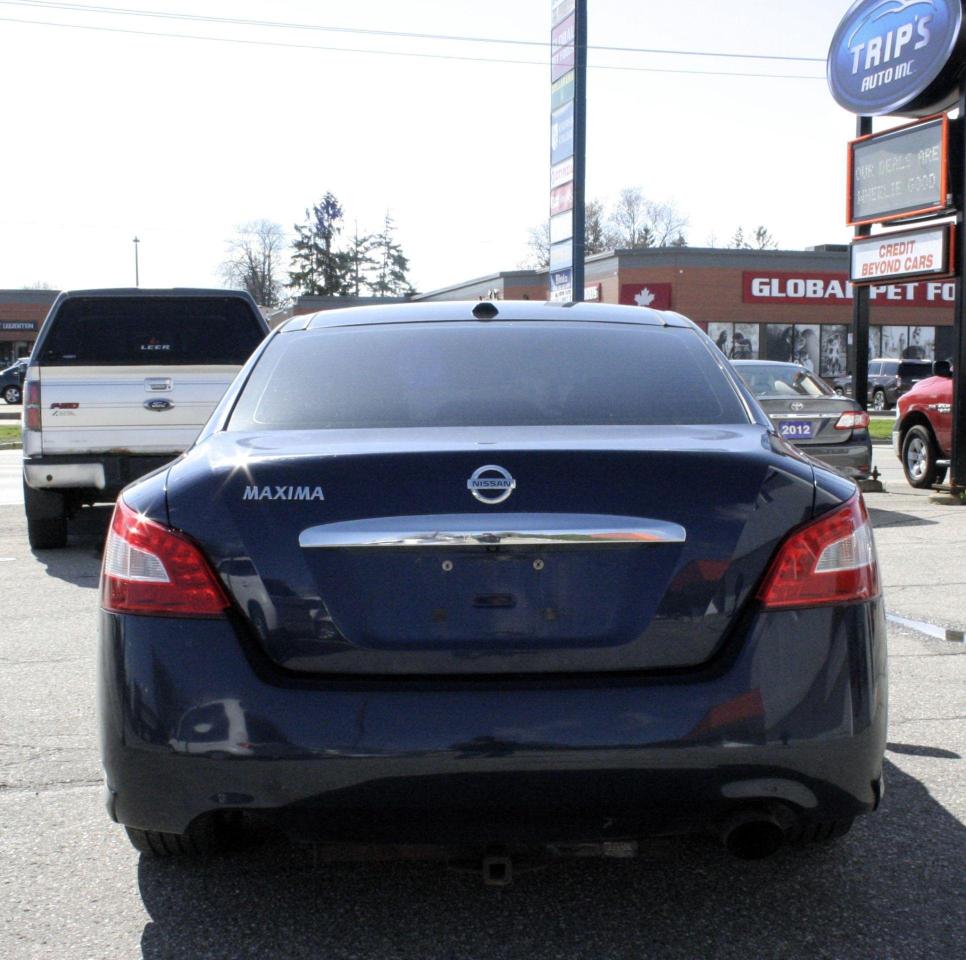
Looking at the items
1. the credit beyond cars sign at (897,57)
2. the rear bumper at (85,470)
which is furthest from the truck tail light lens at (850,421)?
→ the rear bumper at (85,470)

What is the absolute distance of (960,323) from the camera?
14.3 m

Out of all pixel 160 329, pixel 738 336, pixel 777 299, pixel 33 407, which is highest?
pixel 777 299

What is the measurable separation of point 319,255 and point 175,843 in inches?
3910

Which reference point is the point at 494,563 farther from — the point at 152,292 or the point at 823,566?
the point at 152,292

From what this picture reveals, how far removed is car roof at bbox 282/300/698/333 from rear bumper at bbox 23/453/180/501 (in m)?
5.45

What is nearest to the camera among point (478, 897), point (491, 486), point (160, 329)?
point (491, 486)

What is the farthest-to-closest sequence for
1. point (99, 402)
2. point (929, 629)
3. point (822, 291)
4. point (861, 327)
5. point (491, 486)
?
point (822, 291) → point (861, 327) → point (99, 402) → point (929, 629) → point (491, 486)

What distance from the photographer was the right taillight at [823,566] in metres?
2.66

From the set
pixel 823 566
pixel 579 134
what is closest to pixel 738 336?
pixel 579 134

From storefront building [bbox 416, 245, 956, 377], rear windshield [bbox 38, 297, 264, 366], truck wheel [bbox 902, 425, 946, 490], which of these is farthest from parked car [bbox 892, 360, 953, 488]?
storefront building [bbox 416, 245, 956, 377]

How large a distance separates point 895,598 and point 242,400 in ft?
17.2

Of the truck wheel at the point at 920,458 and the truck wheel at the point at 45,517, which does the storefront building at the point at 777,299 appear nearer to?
the truck wheel at the point at 920,458

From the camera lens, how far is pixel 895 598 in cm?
751

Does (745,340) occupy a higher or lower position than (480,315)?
higher
